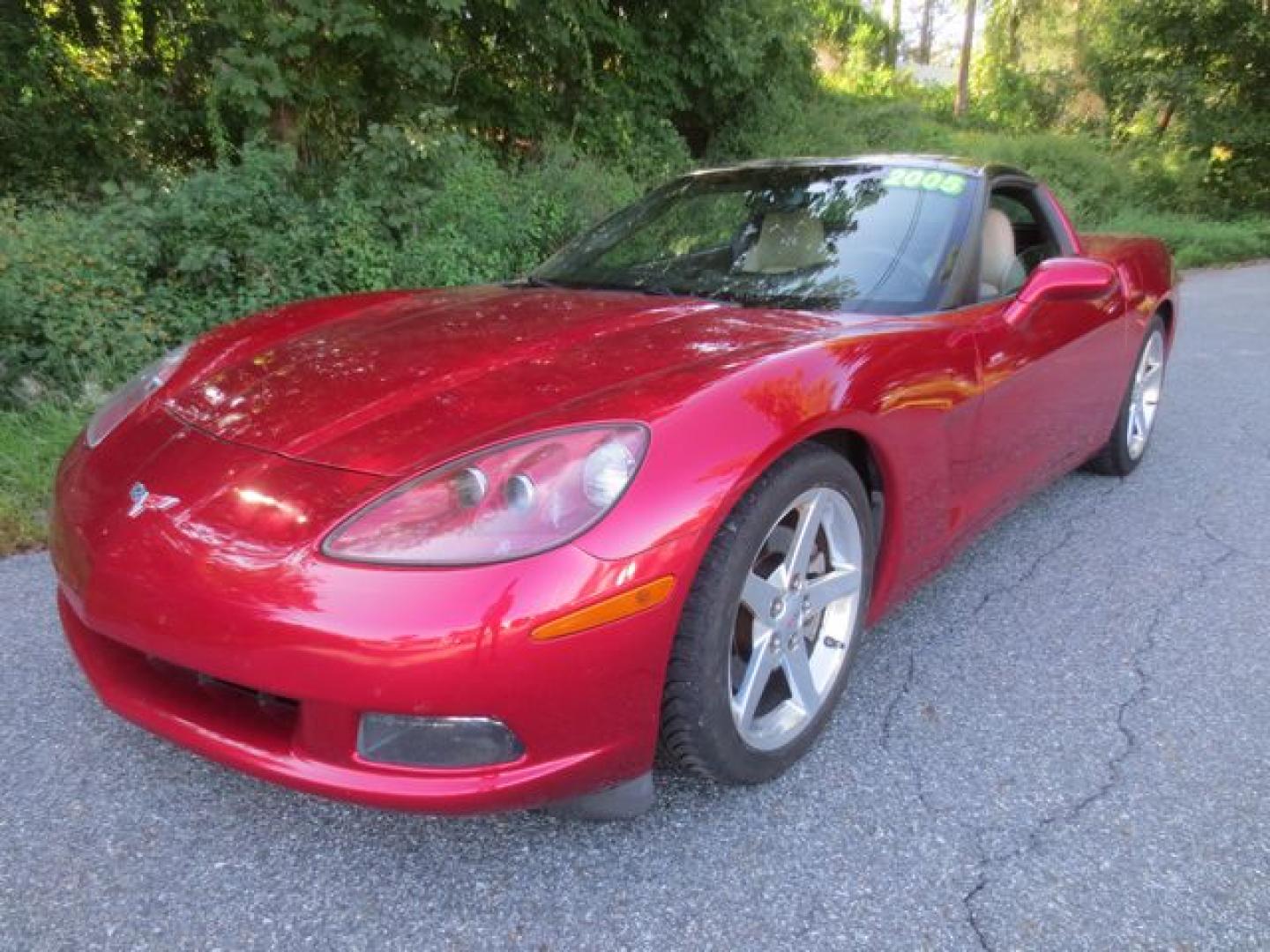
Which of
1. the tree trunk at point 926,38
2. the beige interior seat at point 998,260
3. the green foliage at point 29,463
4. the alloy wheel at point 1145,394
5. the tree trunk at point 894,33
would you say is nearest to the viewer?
the beige interior seat at point 998,260

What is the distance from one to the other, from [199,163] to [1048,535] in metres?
6.77

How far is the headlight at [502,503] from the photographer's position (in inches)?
58.6

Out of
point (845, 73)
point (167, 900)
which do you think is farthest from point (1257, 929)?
point (845, 73)

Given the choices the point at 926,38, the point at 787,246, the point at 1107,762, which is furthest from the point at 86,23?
the point at 926,38

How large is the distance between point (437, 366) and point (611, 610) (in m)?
0.80

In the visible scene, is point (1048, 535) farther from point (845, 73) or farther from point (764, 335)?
point (845, 73)

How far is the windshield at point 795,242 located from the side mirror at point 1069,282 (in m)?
0.29

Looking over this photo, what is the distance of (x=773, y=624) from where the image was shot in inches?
75.7

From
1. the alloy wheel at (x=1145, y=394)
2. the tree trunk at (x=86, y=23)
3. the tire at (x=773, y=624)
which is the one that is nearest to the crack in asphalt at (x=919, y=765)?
the tire at (x=773, y=624)

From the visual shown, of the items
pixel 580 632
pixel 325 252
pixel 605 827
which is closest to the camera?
pixel 580 632

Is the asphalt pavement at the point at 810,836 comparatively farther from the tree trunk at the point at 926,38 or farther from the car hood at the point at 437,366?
the tree trunk at the point at 926,38

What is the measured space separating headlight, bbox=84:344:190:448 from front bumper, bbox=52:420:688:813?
0.50 metres

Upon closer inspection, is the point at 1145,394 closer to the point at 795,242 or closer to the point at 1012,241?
the point at 1012,241

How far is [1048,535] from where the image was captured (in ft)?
11.0
